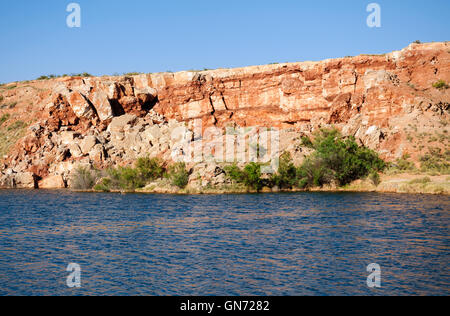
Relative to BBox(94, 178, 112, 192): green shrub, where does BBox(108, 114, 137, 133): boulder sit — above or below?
above

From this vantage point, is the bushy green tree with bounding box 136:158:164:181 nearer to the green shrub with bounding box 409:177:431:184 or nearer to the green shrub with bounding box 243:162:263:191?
the green shrub with bounding box 243:162:263:191

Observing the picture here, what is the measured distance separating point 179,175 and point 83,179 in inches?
416

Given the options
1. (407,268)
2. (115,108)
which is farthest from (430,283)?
(115,108)

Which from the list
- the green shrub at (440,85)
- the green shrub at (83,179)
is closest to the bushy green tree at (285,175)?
the green shrub at (440,85)

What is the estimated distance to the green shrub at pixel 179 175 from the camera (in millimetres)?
39656

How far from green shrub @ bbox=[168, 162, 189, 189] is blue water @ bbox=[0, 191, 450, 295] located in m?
8.62

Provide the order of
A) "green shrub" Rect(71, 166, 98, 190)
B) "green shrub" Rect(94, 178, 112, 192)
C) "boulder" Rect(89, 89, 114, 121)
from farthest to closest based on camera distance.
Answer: "boulder" Rect(89, 89, 114, 121), "green shrub" Rect(71, 166, 98, 190), "green shrub" Rect(94, 178, 112, 192)

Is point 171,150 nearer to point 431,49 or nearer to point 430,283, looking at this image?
point 431,49

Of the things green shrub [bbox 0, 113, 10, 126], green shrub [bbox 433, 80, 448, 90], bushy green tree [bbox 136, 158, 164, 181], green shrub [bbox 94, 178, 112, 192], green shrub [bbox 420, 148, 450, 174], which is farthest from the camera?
green shrub [bbox 0, 113, 10, 126]

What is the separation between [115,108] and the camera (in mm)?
55812

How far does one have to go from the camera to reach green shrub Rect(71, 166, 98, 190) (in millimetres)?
44188

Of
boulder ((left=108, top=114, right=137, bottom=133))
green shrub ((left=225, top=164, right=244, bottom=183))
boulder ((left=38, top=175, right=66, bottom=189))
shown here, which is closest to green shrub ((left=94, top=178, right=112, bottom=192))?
boulder ((left=38, top=175, right=66, bottom=189))

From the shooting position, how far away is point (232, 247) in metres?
18.4
